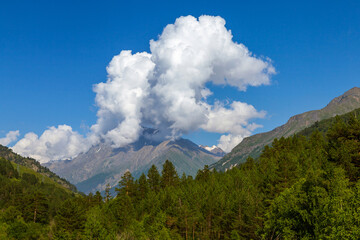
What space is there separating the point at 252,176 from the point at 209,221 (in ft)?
94.0

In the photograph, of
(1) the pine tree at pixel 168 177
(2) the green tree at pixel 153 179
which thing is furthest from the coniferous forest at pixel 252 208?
(2) the green tree at pixel 153 179

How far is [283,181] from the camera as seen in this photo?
59844 mm

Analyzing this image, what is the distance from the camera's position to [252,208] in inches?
2162

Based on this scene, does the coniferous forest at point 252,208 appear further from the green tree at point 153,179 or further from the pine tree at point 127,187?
the green tree at point 153,179

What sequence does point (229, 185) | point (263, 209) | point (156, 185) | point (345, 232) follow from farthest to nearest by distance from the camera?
1. point (156, 185)
2. point (229, 185)
3. point (263, 209)
4. point (345, 232)

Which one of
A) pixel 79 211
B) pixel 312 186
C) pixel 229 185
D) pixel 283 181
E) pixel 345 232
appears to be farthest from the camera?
pixel 229 185

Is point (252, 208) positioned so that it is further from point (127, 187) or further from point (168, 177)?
point (168, 177)

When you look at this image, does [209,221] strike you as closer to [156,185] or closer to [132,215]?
[132,215]

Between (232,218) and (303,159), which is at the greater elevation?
(303,159)

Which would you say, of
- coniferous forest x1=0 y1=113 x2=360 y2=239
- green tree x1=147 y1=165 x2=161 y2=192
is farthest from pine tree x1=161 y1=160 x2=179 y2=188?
green tree x1=147 y1=165 x2=161 y2=192

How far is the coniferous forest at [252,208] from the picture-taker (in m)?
32.1

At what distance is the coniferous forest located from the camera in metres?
32.1

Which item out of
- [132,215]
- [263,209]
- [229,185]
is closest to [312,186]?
[263,209]

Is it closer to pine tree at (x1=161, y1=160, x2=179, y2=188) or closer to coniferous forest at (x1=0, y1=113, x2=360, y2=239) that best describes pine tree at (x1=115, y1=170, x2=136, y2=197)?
coniferous forest at (x1=0, y1=113, x2=360, y2=239)
